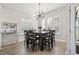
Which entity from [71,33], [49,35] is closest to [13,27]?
[49,35]

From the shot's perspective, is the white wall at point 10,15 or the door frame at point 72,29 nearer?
the door frame at point 72,29

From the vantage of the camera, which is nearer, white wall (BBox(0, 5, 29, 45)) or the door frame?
the door frame

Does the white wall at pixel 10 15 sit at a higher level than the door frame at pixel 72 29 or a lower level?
higher

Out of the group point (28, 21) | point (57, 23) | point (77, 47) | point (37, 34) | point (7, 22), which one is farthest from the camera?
point (28, 21)

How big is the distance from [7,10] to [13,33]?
57.7 inches

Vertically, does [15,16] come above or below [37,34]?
above

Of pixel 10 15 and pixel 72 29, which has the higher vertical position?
pixel 10 15

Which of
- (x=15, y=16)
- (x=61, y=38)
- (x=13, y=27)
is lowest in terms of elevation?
(x=61, y=38)

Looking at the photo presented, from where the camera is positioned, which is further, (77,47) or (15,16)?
(15,16)

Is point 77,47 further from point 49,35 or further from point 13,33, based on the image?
point 13,33

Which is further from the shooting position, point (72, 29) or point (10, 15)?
point (10, 15)

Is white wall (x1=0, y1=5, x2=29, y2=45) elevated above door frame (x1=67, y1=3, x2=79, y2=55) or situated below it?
above

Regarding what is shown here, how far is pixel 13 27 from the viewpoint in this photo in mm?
4855

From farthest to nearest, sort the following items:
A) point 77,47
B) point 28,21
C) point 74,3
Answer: point 28,21 < point 77,47 < point 74,3
